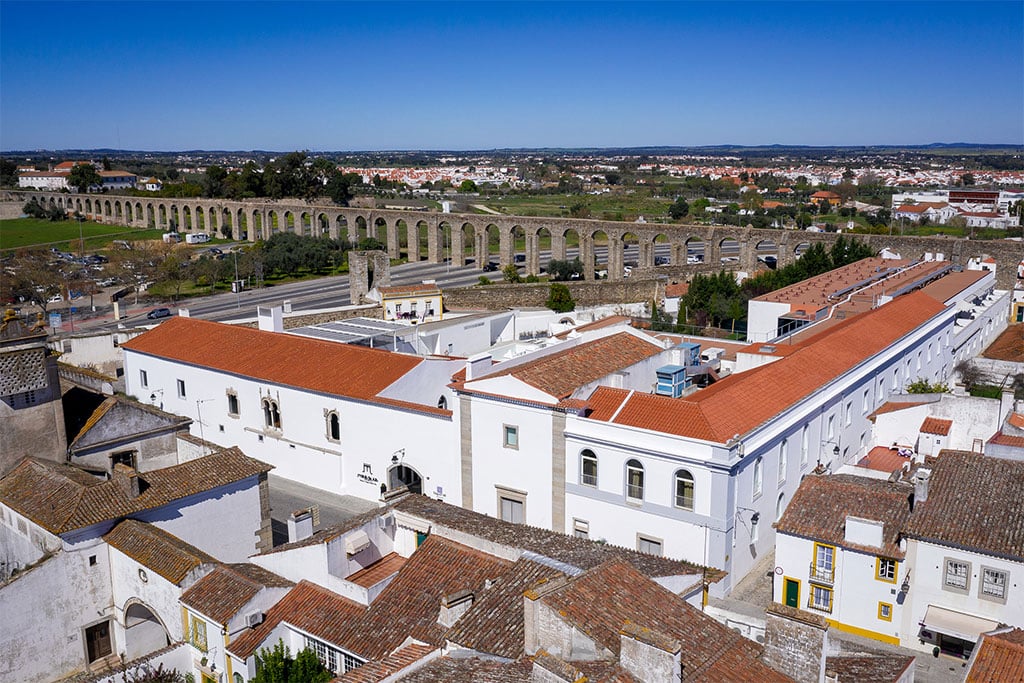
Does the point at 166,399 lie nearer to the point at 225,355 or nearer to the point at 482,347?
the point at 225,355

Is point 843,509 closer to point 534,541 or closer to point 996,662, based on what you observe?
point 996,662

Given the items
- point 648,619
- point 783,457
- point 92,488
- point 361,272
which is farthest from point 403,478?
point 361,272

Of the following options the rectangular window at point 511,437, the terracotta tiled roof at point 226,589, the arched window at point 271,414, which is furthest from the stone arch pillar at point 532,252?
the terracotta tiled roof at point 226,589

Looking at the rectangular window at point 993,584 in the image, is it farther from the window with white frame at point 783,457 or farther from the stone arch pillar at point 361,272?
the stone arch pillar at point 361,272

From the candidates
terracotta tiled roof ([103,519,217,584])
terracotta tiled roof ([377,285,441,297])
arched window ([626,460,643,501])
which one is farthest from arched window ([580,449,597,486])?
terracotta tiled roof ([377,285,441,297])

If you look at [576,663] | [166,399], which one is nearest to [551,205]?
[166,399]

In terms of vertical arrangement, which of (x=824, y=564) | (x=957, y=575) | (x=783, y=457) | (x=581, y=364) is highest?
(x=581, y=364)

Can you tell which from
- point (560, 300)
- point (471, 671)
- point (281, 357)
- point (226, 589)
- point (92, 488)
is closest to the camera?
point (471, 671)
